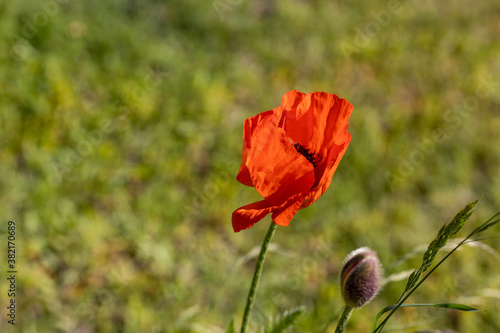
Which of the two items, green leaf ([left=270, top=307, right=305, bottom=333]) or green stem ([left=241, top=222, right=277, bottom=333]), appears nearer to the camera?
green stem ([left=241, top=222, right=277, bottom=333])

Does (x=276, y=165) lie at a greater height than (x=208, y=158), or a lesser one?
lesser

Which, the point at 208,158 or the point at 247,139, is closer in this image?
the point at 247,139

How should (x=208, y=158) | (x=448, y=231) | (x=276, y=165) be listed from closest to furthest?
(x=448, y=231)
(x=276, y=165)
(x=208, y=158)

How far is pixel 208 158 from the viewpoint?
10.8ft

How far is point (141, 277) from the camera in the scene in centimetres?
267

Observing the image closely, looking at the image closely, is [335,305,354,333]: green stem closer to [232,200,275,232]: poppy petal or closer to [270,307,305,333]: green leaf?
[270,307,305,333]: green leaf

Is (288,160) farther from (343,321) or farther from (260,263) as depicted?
(343,321)

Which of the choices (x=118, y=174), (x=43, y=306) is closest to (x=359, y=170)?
(x=118, y=174)

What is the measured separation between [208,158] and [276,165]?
2.35 m

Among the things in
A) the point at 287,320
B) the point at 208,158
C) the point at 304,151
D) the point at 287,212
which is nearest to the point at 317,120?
the point at 304,151

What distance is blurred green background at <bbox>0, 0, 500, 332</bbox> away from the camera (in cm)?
263

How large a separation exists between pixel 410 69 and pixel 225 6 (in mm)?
1556

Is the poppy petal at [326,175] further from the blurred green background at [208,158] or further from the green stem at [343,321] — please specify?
the blurred green background at [208,158]

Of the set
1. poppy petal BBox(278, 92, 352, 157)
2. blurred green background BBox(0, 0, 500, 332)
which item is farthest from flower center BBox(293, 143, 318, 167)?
blurred green background BBox(0, 0, 500, 332)
